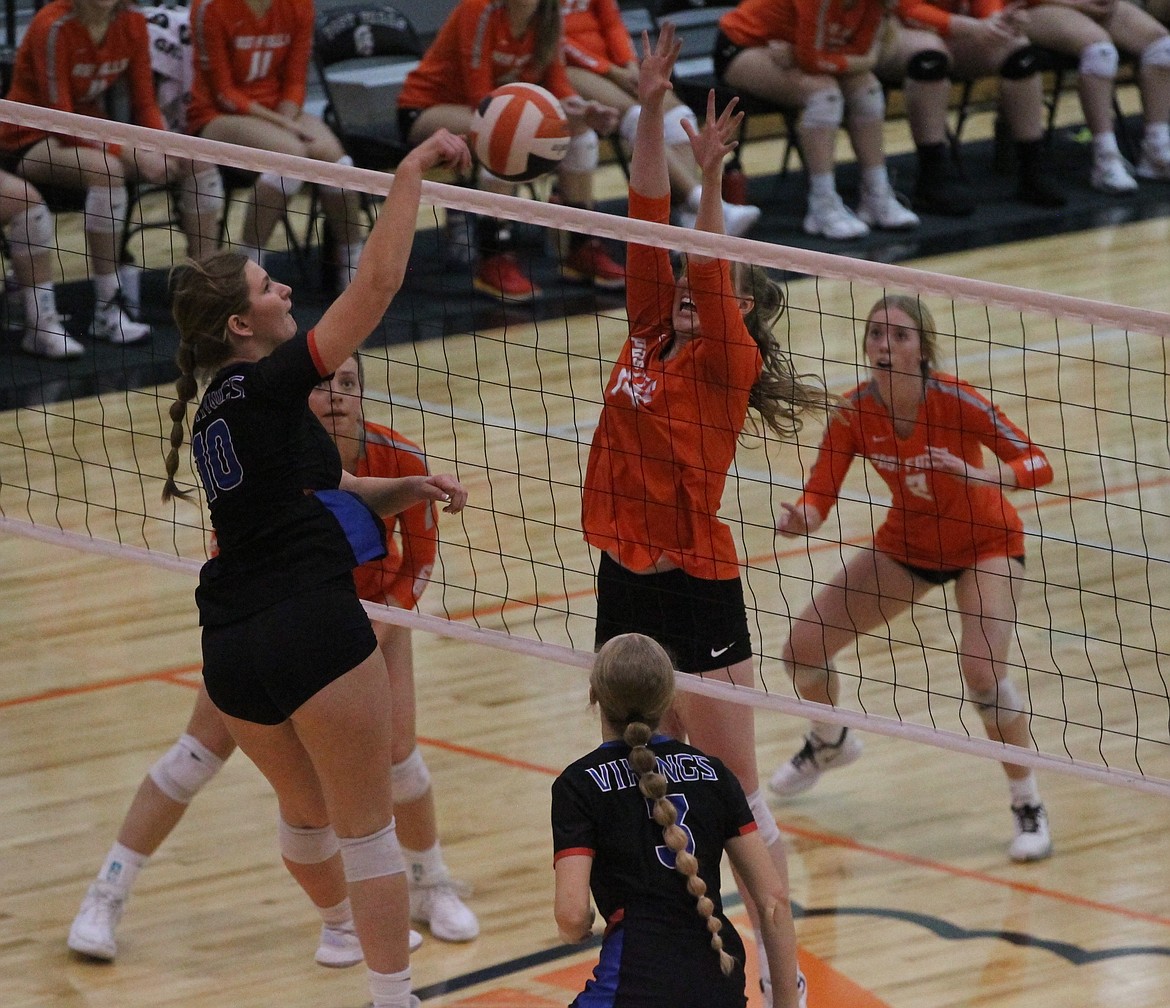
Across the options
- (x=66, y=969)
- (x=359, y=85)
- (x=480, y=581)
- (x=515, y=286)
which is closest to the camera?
(x=66, y=969)

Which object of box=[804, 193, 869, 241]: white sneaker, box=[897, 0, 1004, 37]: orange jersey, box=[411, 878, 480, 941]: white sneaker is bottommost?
box=[804, 193, 869, 241]: white sneaker

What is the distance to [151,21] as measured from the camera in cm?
1055

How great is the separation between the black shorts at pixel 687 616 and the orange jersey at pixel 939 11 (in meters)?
8.15

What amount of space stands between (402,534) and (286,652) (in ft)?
3.44

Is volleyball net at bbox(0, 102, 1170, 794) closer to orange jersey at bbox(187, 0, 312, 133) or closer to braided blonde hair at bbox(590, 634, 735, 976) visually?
braided blonde hair at bbox(590, 634, 735, 976)

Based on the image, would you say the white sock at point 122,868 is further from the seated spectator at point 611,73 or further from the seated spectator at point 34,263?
the seated spectator at point 611,73

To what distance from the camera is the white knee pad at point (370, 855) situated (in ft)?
13.3

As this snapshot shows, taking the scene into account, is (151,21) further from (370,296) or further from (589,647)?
(370,296)

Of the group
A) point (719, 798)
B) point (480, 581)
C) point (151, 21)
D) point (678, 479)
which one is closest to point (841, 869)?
point (678, 479)

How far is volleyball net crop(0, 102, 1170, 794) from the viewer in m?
4.61

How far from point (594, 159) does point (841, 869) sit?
614cm

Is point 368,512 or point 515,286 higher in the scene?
point 368,512

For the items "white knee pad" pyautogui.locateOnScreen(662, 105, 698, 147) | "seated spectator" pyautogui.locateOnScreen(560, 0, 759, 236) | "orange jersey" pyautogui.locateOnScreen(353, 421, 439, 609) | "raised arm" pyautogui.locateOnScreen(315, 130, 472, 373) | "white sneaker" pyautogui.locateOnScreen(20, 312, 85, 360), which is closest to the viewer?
"raised arm" pyautogui.locateOnScreen(315, 130, 472, 373)

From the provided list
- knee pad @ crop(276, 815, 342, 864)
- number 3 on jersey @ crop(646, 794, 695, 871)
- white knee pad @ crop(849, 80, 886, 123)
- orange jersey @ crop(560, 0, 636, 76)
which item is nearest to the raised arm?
number 3 on jersey @ crop(646, 794, 695, 871)
